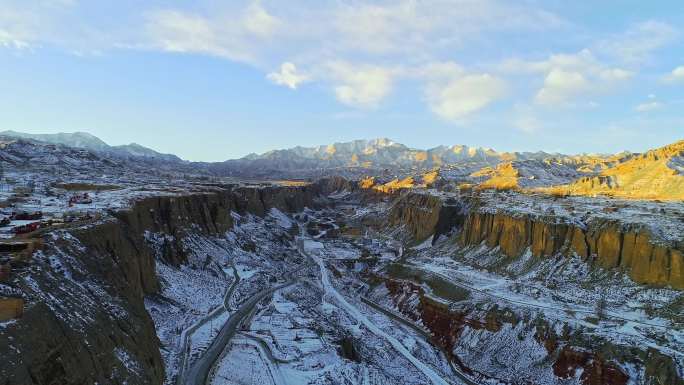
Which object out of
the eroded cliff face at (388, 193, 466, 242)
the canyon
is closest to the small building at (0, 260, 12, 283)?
the canyon

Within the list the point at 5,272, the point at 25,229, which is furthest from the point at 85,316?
the point at 25,229

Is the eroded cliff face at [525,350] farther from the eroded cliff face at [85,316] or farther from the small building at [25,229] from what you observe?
the small building at [25,229]

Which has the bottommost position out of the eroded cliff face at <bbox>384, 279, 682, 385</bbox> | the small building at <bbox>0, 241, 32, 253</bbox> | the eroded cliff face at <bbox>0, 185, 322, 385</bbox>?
the eroded cliff face at <bbox>384, 279, 682, 385</bbox>

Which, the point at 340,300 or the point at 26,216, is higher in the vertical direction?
the point at 26,216

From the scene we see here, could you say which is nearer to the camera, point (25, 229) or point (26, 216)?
point (25, 229)

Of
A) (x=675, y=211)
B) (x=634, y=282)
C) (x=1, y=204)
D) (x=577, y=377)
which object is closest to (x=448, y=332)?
(x=577, y=377)

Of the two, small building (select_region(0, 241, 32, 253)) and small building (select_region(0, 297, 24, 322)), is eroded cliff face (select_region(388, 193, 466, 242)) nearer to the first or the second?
small building (select_region(0, 241, 32, 253))

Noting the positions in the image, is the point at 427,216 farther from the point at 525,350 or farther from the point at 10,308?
the point at 10,308

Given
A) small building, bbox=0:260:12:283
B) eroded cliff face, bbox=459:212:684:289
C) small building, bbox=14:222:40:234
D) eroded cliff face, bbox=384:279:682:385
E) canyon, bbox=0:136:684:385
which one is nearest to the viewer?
small building, bbox=0:260:12:283

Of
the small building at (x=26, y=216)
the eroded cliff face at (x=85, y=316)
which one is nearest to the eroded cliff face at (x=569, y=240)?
the eroded cliff face at (x=85, y=316)
